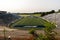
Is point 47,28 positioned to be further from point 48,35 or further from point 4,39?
point 4,39

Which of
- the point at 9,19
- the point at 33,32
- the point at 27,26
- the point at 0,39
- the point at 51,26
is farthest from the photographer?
the point at 9,19

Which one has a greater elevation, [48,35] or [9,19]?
[48,35]

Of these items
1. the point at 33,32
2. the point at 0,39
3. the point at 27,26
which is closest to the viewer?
the point at 0,39

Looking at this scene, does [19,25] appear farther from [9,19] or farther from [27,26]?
Answer: [9,19]

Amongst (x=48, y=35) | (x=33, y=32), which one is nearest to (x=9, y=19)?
(x=33, y=32)

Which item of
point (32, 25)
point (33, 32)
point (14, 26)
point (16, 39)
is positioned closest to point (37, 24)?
point (32, 25)

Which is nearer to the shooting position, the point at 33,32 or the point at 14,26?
the point at 33,32

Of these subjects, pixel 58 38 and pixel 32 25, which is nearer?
pixel 58 38

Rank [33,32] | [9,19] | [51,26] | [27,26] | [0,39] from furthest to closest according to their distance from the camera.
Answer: [9,19] < [27,26] < [33,32] < [0,39] < [51,26]

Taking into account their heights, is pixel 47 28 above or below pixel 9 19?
above
